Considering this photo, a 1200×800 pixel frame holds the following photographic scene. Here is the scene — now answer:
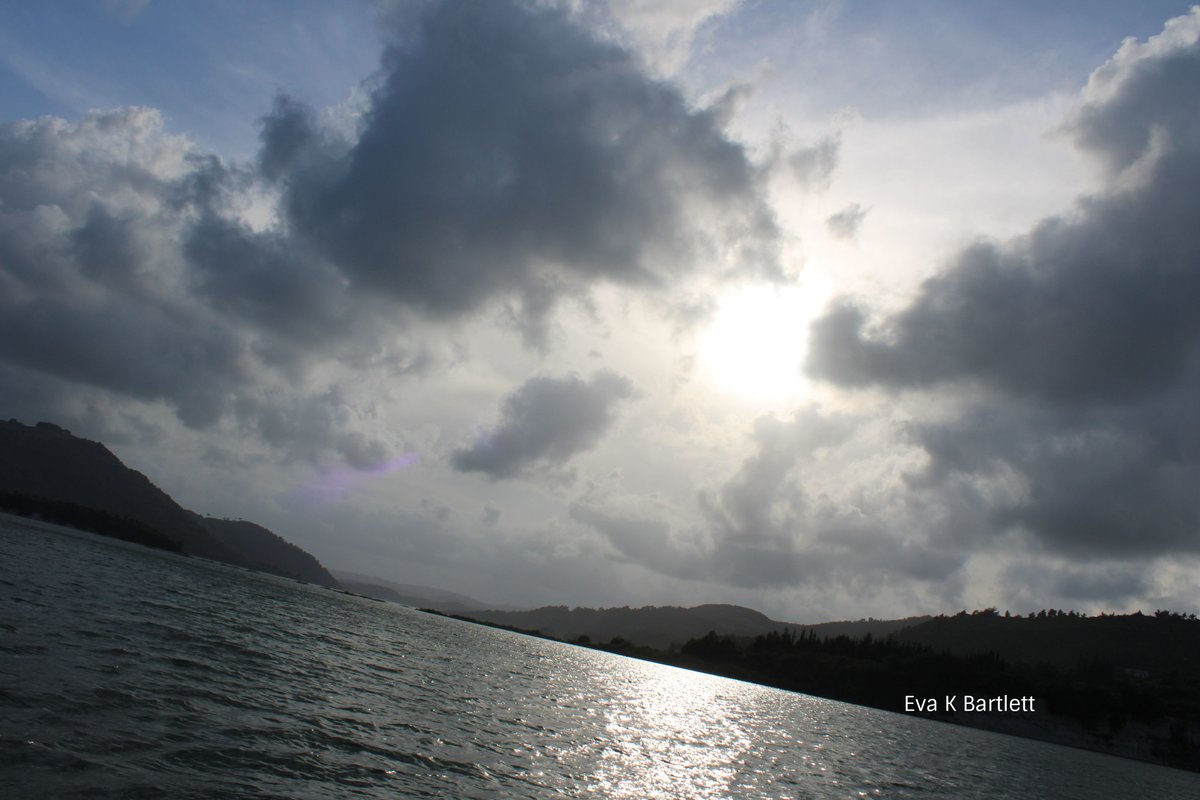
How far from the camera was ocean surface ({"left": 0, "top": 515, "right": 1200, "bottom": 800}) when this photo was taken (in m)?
24.6

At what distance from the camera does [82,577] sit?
294ft

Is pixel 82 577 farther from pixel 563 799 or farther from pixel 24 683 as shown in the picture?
pixel 563 799

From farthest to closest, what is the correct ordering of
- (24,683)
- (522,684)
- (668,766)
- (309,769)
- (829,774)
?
(522,684), (829,774), (668,766), (24,683), (309,769)

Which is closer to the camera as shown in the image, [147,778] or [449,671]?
[147,778]

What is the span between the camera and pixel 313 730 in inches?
1375

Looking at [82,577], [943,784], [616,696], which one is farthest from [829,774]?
[82,577]

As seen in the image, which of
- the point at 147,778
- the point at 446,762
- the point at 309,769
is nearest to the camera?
the point at 147,778

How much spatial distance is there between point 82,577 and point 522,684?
2306 inches

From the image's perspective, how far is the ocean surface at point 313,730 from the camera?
24594 mm

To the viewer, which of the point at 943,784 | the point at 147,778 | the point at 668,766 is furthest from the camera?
the point at 943,784

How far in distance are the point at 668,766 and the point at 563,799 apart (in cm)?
1822

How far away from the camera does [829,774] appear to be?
5941 cm

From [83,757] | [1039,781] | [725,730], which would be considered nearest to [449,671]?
[725,730]

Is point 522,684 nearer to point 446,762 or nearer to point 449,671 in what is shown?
point 449,671
